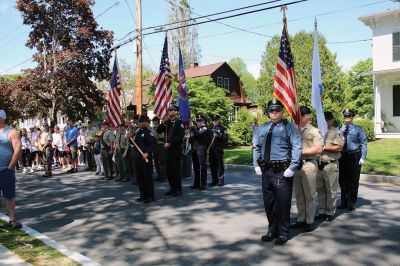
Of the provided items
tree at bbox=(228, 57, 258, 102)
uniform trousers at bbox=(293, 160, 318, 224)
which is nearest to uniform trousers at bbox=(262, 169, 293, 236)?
uniform trousers at bbox=(293, 160, 318, 224)

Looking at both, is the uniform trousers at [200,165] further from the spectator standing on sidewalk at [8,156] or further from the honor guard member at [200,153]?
the spectator standing on sidewalk at [8,156]

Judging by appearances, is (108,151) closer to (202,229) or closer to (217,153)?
(217,153)

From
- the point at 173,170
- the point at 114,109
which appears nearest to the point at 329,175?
the point at 173,170

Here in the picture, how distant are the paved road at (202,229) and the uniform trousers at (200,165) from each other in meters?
0.42

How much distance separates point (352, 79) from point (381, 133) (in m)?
62.7

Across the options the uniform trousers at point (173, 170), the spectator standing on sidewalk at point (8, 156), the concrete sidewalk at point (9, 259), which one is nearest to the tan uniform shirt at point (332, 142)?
the uniform trousers at point (173, 170)

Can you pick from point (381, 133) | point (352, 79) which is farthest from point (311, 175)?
point (352, 79)

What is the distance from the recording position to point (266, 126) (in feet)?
18.6

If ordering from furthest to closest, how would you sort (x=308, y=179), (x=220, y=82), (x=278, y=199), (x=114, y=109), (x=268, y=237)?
(x=220, y=82)
(x=114, y=109)
(x=308, y=179)
(x=268, y=237)
(x=278, y=199)

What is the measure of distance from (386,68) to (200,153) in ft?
60.3

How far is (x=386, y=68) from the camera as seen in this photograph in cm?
2422

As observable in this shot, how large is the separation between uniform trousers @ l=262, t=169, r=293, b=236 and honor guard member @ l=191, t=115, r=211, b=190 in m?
4.74

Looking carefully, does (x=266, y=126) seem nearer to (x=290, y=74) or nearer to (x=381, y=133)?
(x=290, y=74)

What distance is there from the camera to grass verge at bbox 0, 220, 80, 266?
490 cm
